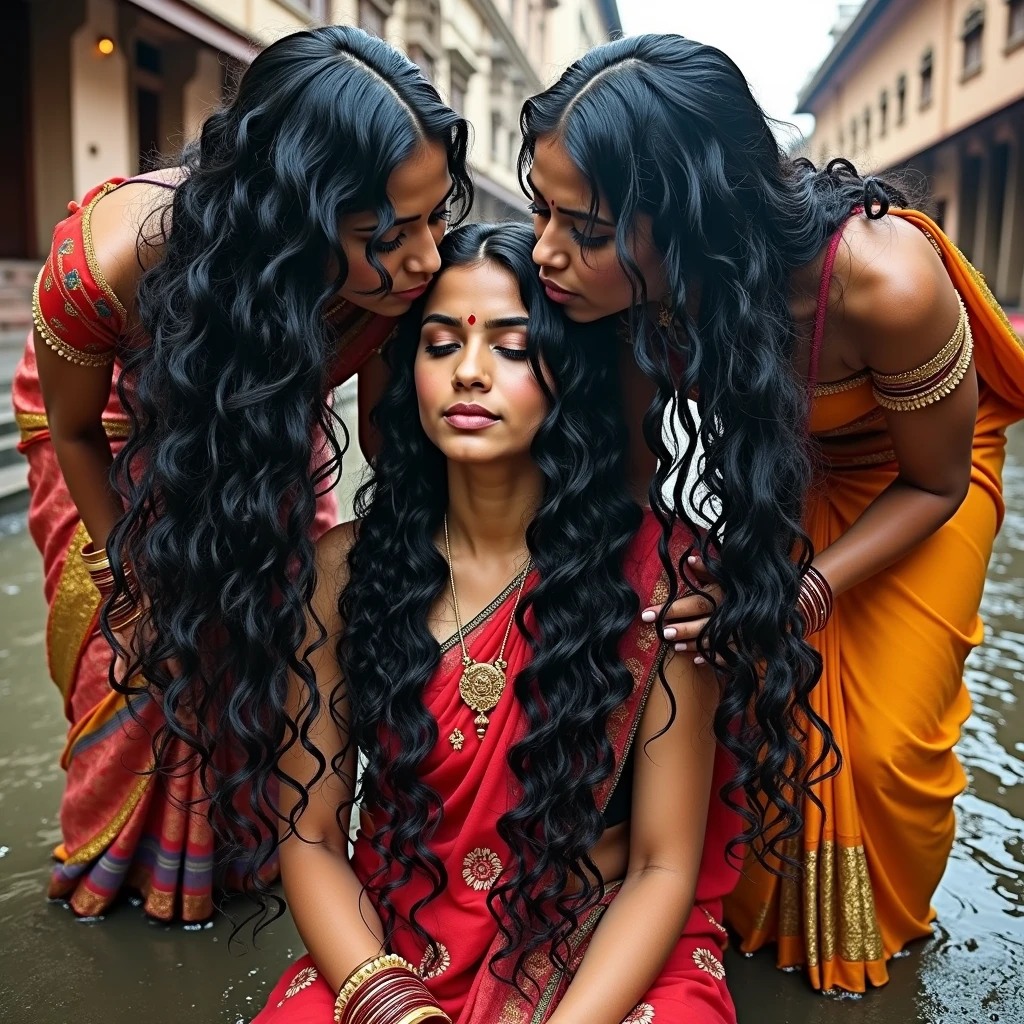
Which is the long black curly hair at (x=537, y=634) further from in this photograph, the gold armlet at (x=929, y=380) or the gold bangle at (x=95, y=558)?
the gold bangle at (x=95, y=558)

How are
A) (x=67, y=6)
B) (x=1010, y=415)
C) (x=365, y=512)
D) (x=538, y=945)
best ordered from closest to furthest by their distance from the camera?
(x=538, y=945), (x=365, y=512), (x=1010, y=415), (x=67, y=6)

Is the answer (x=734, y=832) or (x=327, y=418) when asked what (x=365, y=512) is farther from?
(x=734, y=832)

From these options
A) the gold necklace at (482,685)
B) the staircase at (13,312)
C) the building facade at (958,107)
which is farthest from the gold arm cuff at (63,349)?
the building facade at (958,107)

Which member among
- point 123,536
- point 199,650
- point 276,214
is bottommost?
point 199,650

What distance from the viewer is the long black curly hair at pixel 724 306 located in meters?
1.90

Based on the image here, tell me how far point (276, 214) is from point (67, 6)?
8.87 meters

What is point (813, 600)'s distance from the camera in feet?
7.27

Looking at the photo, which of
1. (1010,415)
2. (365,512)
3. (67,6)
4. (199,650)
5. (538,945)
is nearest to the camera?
(538,945)

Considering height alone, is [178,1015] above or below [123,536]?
below

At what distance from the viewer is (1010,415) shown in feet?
8.71

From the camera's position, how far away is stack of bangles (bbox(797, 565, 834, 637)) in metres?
2.20

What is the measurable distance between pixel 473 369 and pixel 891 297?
0.80 metres

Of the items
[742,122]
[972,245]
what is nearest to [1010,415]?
[742,122]

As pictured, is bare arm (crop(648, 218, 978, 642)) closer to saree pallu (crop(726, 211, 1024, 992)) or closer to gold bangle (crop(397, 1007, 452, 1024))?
saree pallu (crop(726, 211, 1024, 992))
